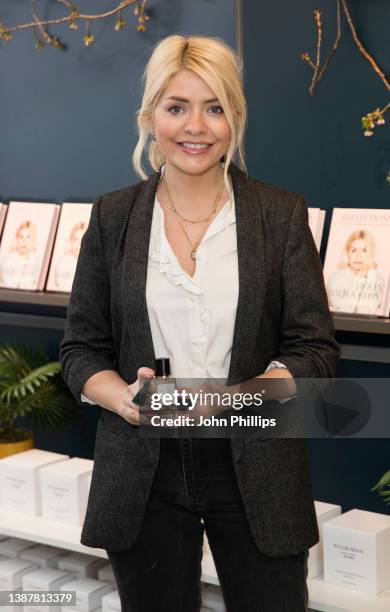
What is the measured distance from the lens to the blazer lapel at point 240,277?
5.42ft

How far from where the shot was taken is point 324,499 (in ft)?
9.89

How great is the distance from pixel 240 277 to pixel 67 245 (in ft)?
5.67

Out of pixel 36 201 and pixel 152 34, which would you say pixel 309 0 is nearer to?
pixel 152 34

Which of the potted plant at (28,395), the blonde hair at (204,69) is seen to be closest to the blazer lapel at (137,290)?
the blonde hair at (204,69)

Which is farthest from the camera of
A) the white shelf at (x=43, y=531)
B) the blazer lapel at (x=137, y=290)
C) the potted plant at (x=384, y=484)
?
the white shelf at (x=43, y=531)

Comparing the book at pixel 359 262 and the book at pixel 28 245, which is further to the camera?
the book at pixel 28 245

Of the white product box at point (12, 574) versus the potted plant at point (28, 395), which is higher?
the potted plant at point (28, 395)

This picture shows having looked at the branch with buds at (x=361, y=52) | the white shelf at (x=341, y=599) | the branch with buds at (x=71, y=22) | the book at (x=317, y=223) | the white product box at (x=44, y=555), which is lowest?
the white product box at (x=44, y=555)

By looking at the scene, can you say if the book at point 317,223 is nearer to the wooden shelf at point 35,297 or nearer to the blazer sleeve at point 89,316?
the wooden shelf at point 35,297

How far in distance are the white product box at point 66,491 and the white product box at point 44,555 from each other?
6.0 inches

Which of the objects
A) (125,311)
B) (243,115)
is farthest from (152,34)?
(125,311)

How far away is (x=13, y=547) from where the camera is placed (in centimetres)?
321

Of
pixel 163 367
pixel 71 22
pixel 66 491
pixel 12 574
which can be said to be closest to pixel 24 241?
pixel 71 22

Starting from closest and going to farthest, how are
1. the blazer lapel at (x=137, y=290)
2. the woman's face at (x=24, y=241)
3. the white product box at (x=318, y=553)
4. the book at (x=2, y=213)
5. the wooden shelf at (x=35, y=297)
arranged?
the blazer lapel at (x=137, y=290) → the white product box at (x=318, y=553) → the wooden shelf at (x=35, y=297) → the woman's face at (x=24, y=241) → the book at (x=2, y=213)
